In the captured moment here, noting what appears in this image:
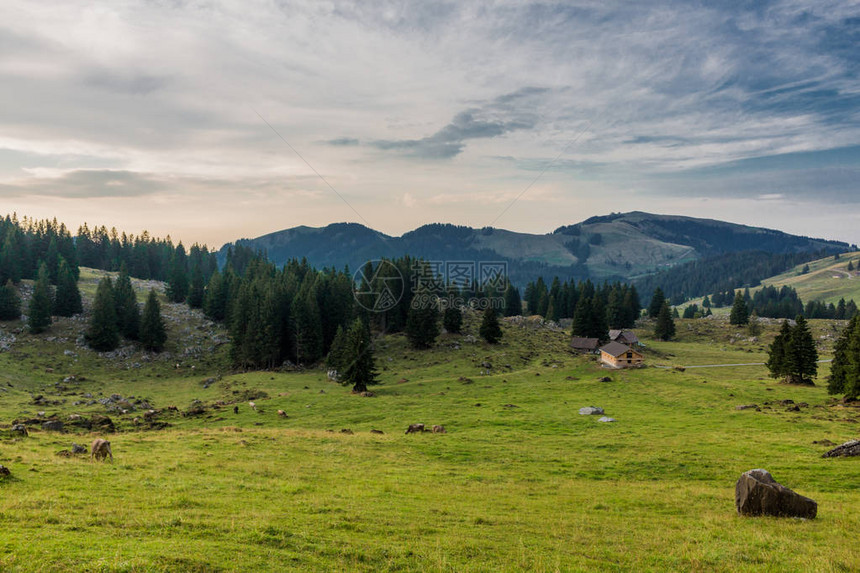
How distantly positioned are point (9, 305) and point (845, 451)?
140 m

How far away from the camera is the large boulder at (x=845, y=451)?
31.8 meters

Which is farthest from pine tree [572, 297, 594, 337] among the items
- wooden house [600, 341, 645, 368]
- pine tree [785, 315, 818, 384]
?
pine tree [785, 315, 818, 384]

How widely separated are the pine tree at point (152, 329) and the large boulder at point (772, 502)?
107m

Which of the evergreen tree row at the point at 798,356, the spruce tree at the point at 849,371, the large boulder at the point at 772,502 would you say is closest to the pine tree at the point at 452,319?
the evergreen tree row at the point at 798,356

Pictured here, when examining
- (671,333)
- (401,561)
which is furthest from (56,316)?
(671,333)

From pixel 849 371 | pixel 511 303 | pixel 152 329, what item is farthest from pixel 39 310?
pixel 849 371

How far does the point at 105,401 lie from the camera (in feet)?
190

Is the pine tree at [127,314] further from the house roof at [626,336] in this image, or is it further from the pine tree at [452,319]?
the house roof at [626,336]

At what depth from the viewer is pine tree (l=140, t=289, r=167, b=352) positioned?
95.9 m

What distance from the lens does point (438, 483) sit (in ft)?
86.7

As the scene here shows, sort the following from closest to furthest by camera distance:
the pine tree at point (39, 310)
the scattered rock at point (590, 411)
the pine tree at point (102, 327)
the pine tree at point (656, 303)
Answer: the scattered rock at point (590, 411) → the pine tree at point (102, 327) → the pine tree at point (39, 310) → the pine tree at point (656, 303)

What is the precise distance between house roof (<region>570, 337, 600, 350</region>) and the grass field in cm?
3846

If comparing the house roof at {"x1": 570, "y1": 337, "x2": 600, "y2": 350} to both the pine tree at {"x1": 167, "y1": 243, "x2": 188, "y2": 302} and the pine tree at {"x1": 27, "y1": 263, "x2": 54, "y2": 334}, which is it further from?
the pine tree at {"x1": 27, "y1": 263, "x2": 54, "y2": 334}

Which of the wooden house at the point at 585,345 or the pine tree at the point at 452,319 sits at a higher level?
the pine tree at the point at 452,319
